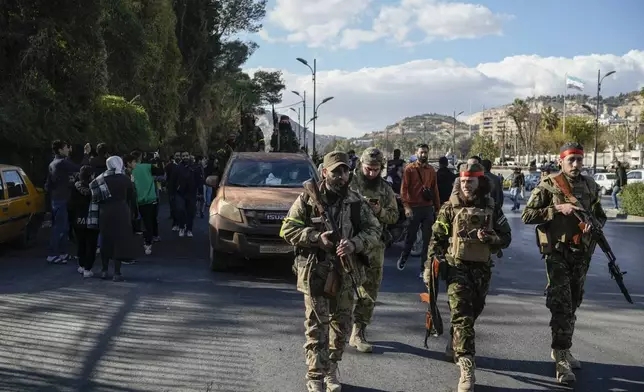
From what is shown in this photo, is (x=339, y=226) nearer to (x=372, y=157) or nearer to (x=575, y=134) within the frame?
(x=372, y=157)

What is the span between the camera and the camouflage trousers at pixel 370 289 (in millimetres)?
5520

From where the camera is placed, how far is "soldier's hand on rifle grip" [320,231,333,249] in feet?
13.7

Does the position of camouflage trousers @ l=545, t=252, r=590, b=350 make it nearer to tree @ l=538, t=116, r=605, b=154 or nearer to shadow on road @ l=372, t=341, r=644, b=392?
shadow on road @ l=372, t=341, r=644, b=392

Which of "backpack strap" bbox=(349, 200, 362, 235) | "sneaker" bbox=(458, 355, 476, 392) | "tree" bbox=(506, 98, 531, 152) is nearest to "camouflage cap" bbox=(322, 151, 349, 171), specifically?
"backpack strap" bbox=(349, 200, 362, 235)

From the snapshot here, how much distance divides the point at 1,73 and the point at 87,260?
10.1 m

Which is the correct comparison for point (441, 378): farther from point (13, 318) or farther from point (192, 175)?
point (192, 175)

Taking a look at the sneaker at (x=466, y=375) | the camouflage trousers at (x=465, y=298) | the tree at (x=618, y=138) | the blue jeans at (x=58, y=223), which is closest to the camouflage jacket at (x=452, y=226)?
the camouflage trousers at (x=465, y=298)

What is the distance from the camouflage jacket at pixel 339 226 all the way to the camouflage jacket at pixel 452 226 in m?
0.63

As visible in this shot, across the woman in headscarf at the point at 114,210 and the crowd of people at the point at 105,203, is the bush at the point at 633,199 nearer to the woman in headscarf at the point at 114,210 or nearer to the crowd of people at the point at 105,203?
the crowd of people at the point at 105,203

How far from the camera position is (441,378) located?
484 cm

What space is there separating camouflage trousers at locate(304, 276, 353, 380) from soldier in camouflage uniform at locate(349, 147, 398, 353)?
33.0 inches

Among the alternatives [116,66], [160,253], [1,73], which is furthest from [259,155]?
[116,66]

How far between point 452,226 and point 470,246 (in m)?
0.22

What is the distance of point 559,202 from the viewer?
503 centimetres
